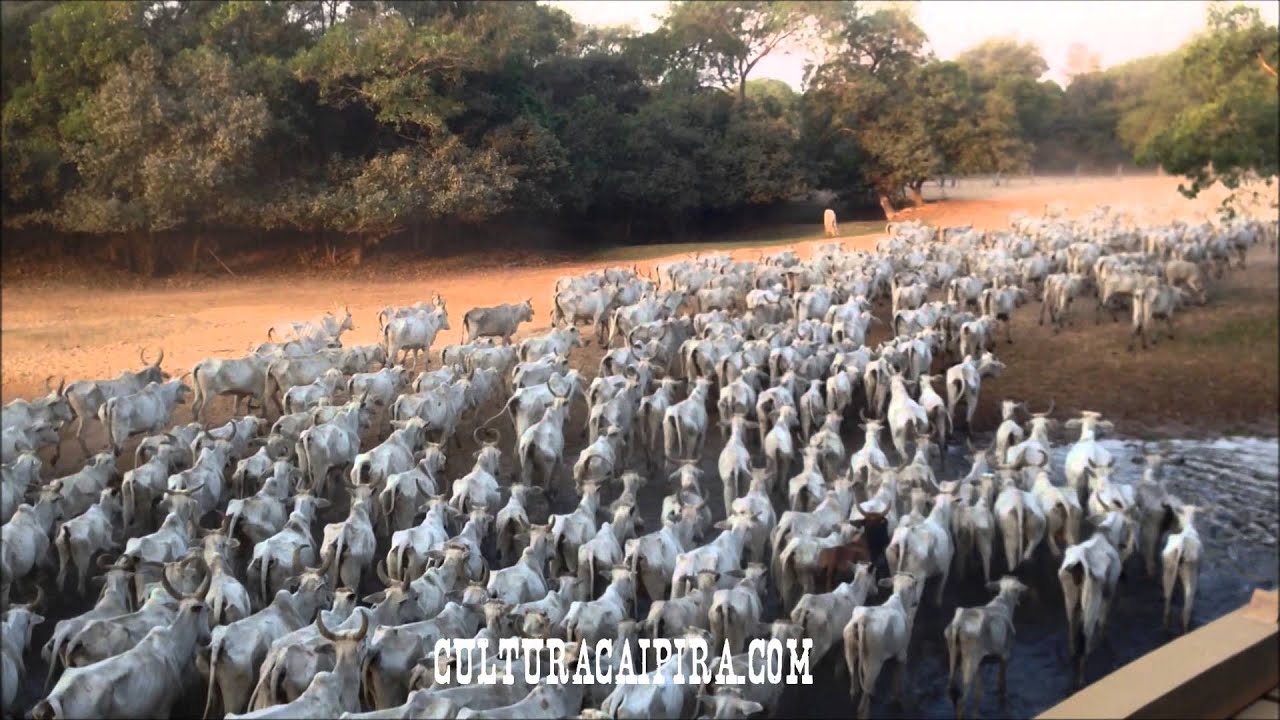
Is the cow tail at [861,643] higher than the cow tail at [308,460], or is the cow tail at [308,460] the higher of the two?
the cow tail at [308,460]

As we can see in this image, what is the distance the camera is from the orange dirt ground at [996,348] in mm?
5078

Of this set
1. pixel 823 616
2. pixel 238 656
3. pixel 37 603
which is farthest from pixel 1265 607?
pixel 37 603

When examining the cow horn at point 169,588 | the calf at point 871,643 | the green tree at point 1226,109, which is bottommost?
the calf at point 871,643

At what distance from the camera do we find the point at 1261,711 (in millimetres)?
6238

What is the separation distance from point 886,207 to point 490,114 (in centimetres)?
388

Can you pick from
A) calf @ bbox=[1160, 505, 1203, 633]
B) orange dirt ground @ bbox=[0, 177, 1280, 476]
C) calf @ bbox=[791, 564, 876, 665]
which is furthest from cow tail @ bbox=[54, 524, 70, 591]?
calf @ bbox=[1160, 505, 1203, 633]

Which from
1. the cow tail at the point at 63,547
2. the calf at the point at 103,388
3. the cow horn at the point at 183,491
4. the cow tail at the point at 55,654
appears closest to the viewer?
the cow tail at the point at 55,654

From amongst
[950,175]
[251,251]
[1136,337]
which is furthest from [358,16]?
[1136,337]

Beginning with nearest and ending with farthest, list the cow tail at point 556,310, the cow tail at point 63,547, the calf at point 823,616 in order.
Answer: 1. the calf at point 823,616
2. the cow tail at point 63,547
3. the cow tail at point 556,310

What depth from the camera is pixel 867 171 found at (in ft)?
27.7

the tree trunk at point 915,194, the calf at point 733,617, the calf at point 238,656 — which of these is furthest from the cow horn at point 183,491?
the tree trunk at point 915,194

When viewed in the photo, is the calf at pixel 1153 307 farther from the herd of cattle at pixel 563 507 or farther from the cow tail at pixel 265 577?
the cow tail at pixel 265 577

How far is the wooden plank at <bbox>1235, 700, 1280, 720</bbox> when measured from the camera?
6.17 metres

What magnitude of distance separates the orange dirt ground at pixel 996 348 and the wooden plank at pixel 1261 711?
4.45 meters
